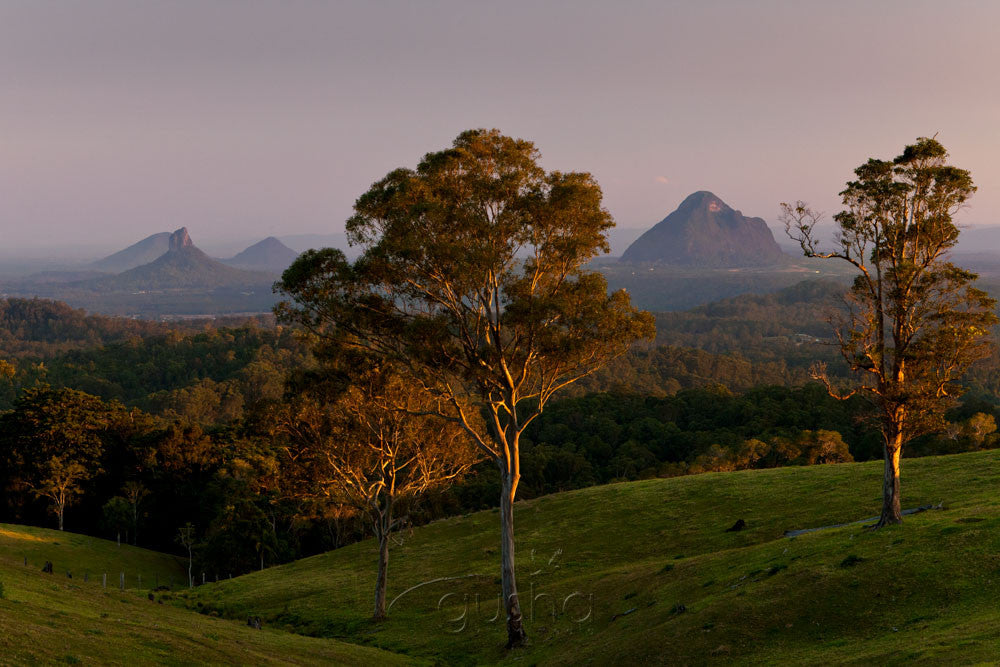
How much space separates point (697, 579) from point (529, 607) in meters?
7.16

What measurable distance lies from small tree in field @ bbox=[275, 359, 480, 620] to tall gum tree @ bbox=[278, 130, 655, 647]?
5.67 m

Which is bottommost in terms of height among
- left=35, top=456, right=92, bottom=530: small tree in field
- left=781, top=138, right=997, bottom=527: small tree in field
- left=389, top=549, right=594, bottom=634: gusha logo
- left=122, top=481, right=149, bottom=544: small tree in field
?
left=122, top=481, right=149, bottom=544: small tree in field

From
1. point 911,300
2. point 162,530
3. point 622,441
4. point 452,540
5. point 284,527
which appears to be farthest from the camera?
point 622,441

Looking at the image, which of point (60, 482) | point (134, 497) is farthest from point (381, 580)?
point (60, 482)

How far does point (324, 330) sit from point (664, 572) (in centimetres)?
1604

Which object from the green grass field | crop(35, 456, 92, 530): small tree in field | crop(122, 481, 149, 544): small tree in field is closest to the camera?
the green grass field

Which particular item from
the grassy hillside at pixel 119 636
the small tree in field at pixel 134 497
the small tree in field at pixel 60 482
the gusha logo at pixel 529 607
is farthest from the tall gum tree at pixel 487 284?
the small tree in field at pixel 60 482

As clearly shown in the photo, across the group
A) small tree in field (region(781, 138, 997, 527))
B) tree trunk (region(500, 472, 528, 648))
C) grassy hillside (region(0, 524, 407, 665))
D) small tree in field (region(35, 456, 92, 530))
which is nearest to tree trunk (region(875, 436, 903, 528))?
small tree in field (region(781, 138, 997, 527))

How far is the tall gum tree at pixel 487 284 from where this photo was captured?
79.4ft

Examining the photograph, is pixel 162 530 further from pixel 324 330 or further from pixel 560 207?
pixel 560 207

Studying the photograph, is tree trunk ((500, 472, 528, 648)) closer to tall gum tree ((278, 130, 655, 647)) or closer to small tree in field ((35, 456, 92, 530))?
tall gum tree ((278, 130, 655, 647))

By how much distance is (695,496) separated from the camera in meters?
40.6

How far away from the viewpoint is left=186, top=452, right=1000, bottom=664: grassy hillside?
1692 centimetres

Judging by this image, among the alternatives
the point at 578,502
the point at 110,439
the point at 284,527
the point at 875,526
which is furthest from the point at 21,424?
the point at 875,526
